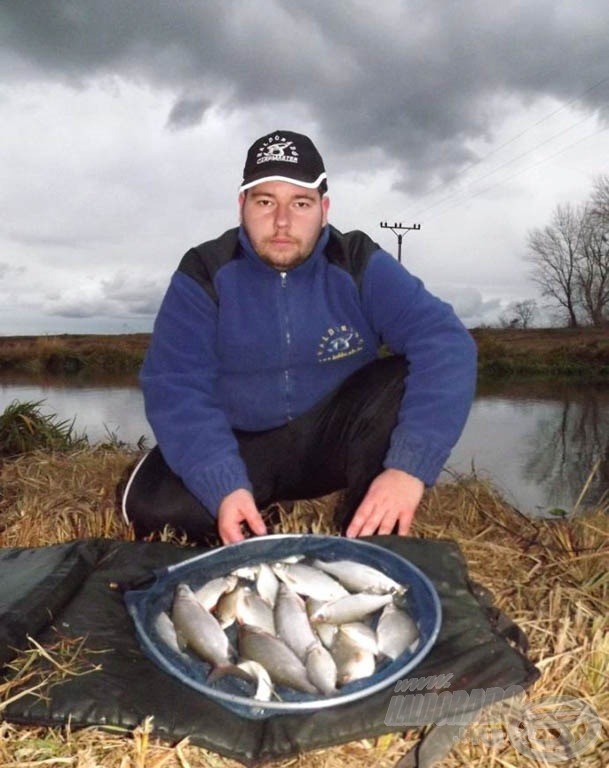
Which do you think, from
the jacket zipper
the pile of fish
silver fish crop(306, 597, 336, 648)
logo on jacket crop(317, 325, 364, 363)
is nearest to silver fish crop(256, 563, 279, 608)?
the pile of fish

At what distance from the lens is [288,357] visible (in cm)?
282

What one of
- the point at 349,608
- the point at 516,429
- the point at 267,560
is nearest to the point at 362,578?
the point at 349,608

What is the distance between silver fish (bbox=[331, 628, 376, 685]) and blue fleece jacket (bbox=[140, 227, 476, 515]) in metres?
0.94

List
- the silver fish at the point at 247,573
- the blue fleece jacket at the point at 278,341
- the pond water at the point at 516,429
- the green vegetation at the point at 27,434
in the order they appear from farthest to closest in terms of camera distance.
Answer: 1. the pond water at the point at 516,429
2. the green vegetation at the point at 27,434
3. the blue fleece jacket at the point at 278,341
4. the silver fish at the point at 247,573

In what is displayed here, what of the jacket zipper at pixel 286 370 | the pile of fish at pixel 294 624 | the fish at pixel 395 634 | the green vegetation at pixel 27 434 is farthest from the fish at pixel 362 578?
the green vegetation at pixel 27 434

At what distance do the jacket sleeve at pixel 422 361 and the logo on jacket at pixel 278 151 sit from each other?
54cm

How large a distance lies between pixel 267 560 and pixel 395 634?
0.53 meters

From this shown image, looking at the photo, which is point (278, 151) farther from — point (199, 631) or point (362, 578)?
point (199, 631)

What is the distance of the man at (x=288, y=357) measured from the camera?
2562 mm

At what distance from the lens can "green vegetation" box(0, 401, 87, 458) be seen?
580 centimetres

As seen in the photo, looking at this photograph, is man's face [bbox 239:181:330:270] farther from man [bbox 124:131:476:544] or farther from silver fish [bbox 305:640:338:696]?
silver fish [bbox 305:640:338:696]

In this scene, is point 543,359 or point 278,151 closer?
point 278,151

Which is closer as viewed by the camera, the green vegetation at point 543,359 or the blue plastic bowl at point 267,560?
the blue plastic bowl at point 267,560

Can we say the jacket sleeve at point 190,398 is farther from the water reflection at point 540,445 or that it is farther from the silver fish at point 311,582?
the water reflection at point 540,445
